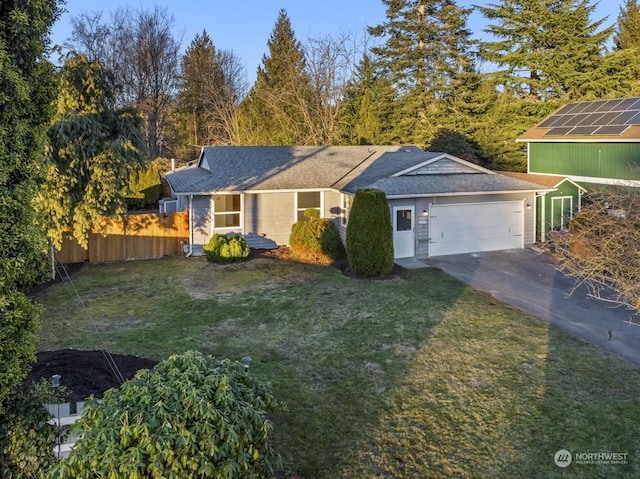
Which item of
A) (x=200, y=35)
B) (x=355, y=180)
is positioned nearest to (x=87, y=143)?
(x=355, y=180)

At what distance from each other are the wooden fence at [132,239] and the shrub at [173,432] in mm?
12838

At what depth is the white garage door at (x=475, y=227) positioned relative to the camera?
16.5m

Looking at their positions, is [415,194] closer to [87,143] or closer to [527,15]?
[87,143]

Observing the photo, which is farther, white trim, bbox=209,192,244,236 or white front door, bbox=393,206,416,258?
white trim, bbox=209,192,244,236

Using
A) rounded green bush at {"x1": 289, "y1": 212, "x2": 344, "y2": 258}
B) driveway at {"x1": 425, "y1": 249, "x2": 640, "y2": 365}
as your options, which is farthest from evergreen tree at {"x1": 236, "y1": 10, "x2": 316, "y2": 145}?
driveway at {"x1": 425, "y1": 249, "x2": 640, "y2": 365}

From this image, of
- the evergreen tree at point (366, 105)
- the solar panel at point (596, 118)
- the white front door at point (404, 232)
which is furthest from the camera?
the evergreen tree at point (366, 105)

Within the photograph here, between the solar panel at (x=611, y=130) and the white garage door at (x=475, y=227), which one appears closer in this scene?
the white garage door at (x=475, y=227)

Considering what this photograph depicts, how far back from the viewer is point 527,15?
1168 inches

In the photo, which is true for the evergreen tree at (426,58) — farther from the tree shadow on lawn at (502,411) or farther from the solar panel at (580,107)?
the tree shadow on lawn at (502,411)

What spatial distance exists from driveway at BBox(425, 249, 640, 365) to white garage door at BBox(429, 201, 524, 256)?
41 centimetres

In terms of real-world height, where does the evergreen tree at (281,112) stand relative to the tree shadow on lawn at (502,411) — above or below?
above

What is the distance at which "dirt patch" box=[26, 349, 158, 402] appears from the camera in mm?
6137

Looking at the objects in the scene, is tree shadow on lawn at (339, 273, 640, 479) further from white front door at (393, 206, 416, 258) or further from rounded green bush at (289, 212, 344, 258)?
rounded green bush at (289, 212, 344, 258)

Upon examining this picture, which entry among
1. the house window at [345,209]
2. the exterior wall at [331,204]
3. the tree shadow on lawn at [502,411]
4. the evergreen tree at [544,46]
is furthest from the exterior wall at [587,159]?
the tree shadow on lawn at [502,411]
